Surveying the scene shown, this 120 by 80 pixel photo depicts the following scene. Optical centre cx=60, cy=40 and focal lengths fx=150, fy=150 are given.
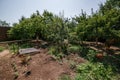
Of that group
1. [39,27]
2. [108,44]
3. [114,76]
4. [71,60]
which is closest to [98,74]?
[114,76]

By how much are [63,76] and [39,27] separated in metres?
6.96

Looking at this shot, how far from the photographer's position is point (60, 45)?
8656 millimetres

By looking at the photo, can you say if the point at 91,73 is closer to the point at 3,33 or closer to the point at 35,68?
the point at 35,68

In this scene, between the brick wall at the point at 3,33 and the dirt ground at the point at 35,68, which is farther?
the brick wall at the point at 3,33

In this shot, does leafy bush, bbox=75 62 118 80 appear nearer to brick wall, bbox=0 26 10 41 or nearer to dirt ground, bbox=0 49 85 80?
dirt ground, bbox=0 49 85 80

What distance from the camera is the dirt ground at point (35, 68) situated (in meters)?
5.66

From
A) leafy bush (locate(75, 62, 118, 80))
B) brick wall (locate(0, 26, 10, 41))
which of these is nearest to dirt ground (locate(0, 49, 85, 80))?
leafy bush (locate(75, 62, 118, 80))

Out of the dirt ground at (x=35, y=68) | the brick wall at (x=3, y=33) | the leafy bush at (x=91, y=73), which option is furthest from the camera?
the brick wall at (x=3, y=33)

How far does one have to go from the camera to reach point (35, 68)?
6.12 metres

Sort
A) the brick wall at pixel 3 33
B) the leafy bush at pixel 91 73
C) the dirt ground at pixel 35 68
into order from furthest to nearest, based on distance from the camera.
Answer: the brick wall at pixel 3 33, the dirt ground at pixel 35 68, the leafy bush at pixel 91 73

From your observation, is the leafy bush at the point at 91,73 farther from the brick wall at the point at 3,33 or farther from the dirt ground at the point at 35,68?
the brick wall at the point at 3,33

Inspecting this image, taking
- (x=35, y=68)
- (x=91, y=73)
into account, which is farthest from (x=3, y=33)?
(x=91, y=73)

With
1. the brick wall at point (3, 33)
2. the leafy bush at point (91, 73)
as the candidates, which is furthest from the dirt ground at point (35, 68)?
the brick wall at point (3, 33)

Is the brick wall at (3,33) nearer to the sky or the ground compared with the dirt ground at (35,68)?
nearer to the sky
